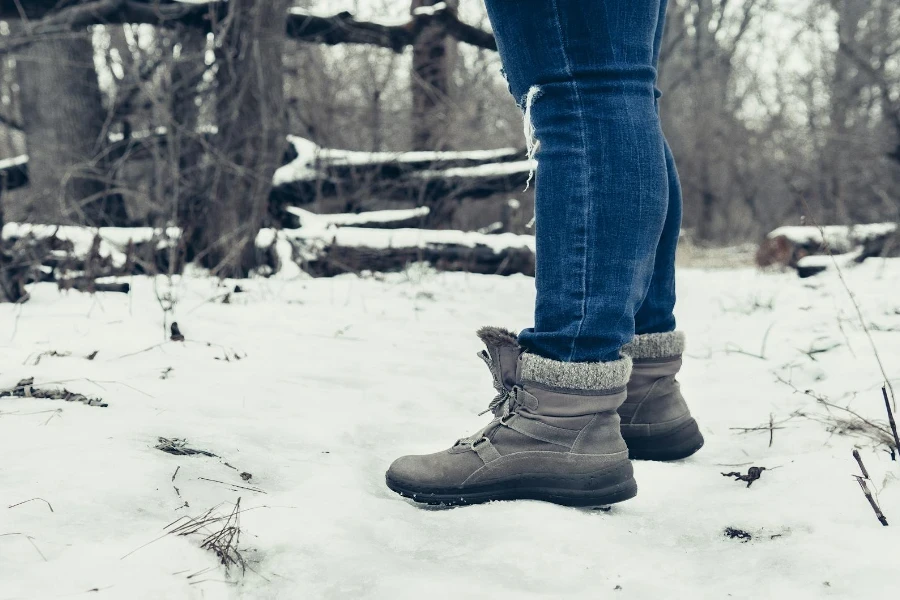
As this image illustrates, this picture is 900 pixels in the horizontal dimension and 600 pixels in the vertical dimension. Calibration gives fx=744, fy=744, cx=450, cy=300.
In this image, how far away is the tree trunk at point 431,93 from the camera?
6418mm

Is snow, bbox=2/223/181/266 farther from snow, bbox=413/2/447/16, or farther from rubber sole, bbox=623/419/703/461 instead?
rubber sole, bbox=623/419/703/461

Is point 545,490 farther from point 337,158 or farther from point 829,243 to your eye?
point 829,243

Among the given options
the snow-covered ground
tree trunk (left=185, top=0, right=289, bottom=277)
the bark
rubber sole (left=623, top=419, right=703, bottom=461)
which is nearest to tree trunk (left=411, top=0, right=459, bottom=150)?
tree trunk (left=185, top=0, right=289, bottom=277)

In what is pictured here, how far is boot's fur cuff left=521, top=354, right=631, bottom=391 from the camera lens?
1.28 m


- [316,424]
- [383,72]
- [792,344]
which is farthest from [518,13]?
[383,72]

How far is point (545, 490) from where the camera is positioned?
1307 millimetres

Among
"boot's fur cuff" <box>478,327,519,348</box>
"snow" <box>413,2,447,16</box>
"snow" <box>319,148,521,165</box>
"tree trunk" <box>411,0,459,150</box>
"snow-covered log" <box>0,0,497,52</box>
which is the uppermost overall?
"snow" <box>413,2,447,16</box>

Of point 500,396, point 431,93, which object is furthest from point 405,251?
point 500,396

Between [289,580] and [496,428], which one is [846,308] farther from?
[289,580]

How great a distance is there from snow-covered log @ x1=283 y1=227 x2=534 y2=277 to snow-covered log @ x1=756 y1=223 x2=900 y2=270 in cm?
196

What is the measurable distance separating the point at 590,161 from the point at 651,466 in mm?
677

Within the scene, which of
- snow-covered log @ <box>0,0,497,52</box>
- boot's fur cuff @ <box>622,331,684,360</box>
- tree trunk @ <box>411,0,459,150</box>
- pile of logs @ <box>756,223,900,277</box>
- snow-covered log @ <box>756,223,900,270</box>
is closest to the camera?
boot's fur cuff @ <box>622,331,684,360</box>

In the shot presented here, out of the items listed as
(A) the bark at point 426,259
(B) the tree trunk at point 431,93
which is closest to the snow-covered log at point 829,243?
(A) the bark at point 426,259

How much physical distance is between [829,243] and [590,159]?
514 centimetres
